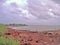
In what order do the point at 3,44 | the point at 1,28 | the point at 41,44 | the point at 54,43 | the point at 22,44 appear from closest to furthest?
the point at 3,44, the point at 22,44, the point at 41,44, the point at 54,43, the point at 1,28

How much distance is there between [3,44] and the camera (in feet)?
55.4

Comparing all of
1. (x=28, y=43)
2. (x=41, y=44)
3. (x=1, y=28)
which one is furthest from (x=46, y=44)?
(x=1, y=28)

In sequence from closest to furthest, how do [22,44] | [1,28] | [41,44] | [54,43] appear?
[22,44]
[41,44]
[54,43]
[1,28]

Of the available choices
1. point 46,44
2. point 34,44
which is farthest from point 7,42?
point 46,44

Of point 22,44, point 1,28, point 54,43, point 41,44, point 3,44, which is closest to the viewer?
point 3,44

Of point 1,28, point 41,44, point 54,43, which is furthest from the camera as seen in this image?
point 1,28

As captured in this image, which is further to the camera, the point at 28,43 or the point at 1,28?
the point at 1,28

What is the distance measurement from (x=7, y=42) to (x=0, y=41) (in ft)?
1.63

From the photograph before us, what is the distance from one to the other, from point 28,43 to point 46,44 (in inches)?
79.6

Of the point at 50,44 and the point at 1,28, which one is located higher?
the point at 1,28

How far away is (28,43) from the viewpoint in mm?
21797

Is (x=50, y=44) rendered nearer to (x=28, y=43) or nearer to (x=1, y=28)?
(x=28, y=43)

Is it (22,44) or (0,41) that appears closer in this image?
(0,41)

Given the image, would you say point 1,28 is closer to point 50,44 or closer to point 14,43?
point 50,44
